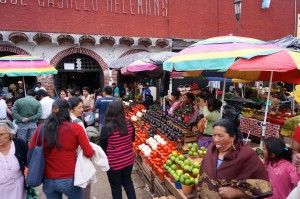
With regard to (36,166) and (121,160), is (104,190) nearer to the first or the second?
(121,160)

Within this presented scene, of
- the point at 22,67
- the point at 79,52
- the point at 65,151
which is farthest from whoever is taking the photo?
the point at 79,52

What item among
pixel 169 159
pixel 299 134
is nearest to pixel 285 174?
pixel 299 134

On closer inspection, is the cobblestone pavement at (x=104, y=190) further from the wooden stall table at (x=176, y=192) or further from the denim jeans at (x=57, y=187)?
the denim jeans at (x=57, y=187)

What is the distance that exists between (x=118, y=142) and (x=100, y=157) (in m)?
0.47

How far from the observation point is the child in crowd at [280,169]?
2.43 metres

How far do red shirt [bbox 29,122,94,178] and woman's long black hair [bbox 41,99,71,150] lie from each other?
0.04 metres

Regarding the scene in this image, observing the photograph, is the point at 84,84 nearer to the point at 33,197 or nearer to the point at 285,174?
the point at 33,197

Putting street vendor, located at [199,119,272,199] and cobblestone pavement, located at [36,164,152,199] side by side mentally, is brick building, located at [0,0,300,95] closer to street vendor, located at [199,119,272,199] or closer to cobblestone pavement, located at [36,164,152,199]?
cobblestone pavement, located at [36,164,152,199]

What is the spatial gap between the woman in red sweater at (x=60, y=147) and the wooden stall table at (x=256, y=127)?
434 centimetres

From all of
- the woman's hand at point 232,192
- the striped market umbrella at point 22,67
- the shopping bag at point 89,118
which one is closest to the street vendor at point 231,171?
the woman's hand at point 232,192

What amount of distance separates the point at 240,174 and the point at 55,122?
74.6 inches

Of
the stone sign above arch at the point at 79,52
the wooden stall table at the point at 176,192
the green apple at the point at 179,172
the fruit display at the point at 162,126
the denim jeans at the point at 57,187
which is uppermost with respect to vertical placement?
the stone sign above arch at the point at 79,52

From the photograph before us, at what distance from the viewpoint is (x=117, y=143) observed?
10.6 feet

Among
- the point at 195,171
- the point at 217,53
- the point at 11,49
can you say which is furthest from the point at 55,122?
the point at 11,49
